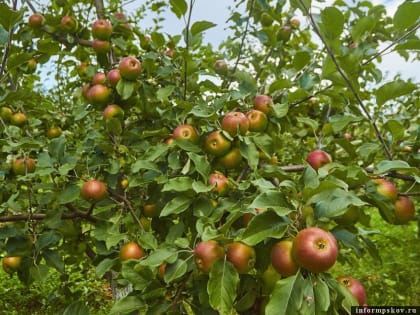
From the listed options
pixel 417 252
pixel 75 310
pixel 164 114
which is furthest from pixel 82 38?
pixel 417 252

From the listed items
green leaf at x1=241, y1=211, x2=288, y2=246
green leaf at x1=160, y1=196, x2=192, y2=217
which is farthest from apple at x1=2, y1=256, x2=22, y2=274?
green leaf at x1=241, y1=211, x2=288, y2=246

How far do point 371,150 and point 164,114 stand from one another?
2.57 feet

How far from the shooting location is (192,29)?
1.71 metres

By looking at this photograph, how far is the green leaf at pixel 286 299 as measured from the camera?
2.97ft

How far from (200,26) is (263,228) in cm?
98

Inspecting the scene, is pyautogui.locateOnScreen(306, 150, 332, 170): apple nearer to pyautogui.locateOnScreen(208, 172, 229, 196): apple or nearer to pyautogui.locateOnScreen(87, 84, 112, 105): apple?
pyautogui.locateOnScreen(208, 172, 229, 196): apple

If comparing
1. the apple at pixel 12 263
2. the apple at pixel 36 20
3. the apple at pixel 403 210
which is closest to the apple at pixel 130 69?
the apple at pixel 36 20

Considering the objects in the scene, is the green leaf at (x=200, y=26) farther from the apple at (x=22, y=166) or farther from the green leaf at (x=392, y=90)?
the apple at (x=22, y=166)

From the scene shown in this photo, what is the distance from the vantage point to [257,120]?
4.97 feet

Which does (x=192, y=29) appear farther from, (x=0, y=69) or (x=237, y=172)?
(x=0, y=69)

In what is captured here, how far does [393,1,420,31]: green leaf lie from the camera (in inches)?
48.8

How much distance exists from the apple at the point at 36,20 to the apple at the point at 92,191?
104 centimetres

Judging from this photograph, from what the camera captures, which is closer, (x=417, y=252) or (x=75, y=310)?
(x=75, y=310)

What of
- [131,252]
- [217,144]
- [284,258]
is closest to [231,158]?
[217,144]
